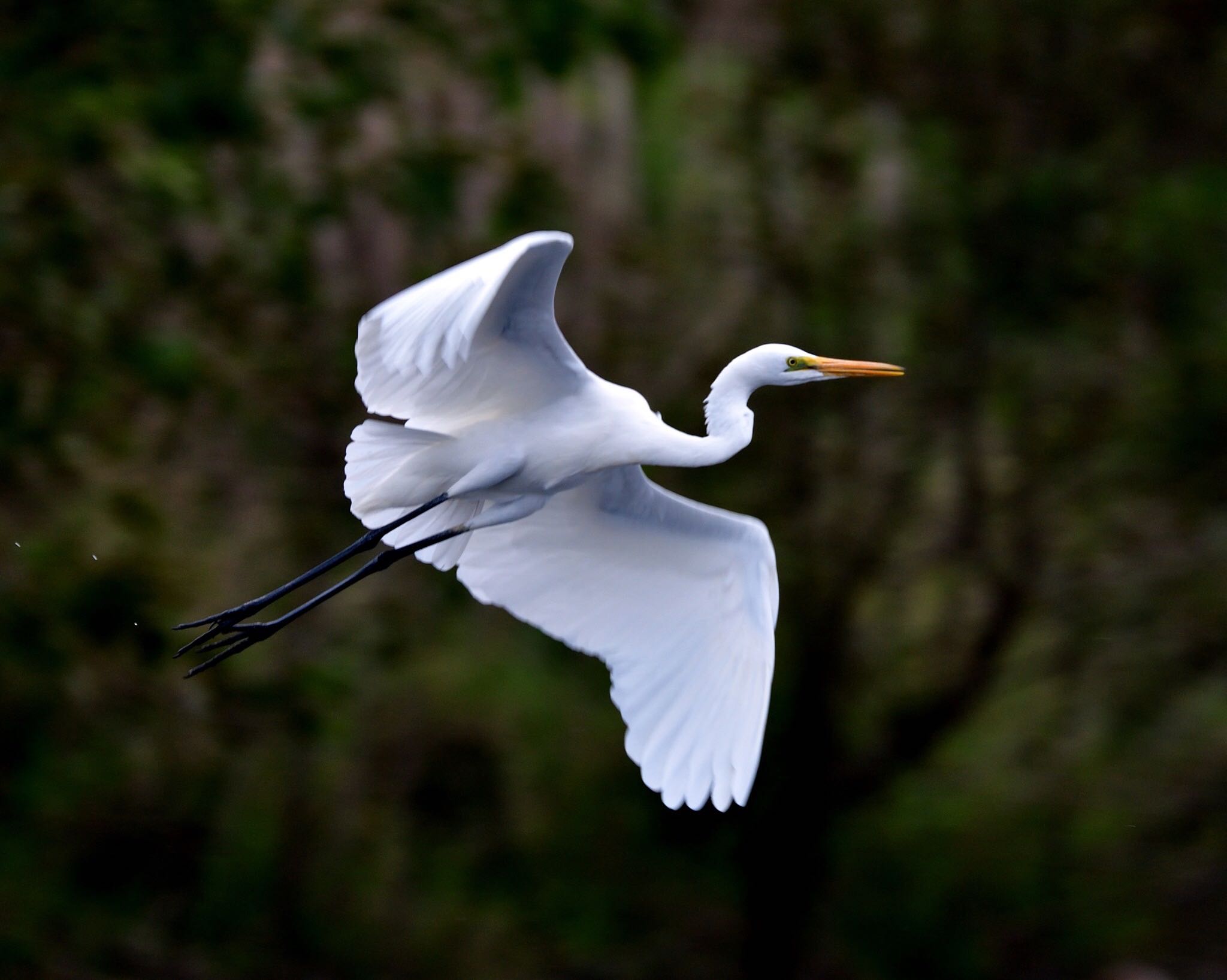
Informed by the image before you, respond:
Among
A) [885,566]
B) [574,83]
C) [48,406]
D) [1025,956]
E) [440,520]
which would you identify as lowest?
[1025,956]

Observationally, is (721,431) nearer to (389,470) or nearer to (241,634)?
(389,470)

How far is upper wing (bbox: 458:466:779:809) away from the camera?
4.29m

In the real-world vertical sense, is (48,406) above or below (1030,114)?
below

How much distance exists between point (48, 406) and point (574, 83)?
2660mm

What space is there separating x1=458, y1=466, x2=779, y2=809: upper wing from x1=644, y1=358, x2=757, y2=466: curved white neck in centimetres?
37

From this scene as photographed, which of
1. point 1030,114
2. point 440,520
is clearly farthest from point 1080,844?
point 440,520

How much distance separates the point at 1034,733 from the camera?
7.46 meters

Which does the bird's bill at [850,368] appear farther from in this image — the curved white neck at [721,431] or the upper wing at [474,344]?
the upper wing at [474,344]

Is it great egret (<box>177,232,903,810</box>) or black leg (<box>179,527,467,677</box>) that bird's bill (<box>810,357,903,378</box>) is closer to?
great egret (<box>177,232,903,810</box>)

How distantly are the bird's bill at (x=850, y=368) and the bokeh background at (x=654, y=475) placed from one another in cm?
150

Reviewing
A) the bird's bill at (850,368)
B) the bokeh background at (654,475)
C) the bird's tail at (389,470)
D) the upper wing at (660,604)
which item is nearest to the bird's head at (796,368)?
the bird's bill at (850,368)

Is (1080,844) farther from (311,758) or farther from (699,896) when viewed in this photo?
(311,758)

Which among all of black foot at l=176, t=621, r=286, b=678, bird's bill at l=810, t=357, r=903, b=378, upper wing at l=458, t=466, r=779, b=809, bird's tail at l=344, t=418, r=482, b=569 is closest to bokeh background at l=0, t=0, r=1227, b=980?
black foot at l=176, t=621, r=286, b=678

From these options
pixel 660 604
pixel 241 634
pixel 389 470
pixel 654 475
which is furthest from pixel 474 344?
pixel 654 475
